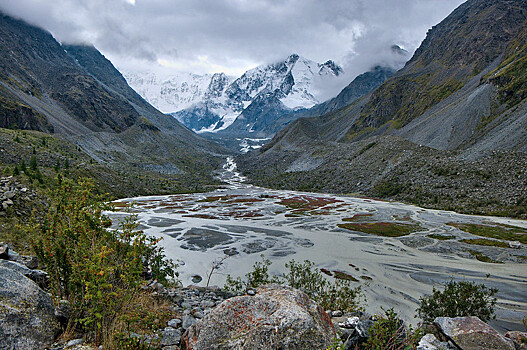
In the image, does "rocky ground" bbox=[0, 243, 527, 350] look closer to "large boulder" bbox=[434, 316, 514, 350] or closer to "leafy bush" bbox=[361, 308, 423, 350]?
"large boulder" bbox=[434, 316, 514, 350]

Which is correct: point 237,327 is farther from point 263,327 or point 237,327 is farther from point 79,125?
point 79,125

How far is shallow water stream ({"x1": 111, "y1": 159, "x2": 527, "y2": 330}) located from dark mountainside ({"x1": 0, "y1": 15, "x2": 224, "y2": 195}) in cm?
3554

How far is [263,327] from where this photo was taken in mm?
5848

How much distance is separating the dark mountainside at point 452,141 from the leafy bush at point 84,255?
7249cm

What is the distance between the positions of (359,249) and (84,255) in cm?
3899

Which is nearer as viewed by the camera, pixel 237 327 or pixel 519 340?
pixel 237 327

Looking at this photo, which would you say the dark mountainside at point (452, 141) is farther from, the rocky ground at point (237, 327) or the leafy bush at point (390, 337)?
the leafy bush at point (390, 337)

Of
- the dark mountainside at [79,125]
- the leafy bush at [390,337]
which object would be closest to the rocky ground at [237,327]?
the leafy bush at [390,337]

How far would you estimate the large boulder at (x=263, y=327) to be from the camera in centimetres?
567

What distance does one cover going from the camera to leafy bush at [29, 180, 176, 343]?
5.96 metres

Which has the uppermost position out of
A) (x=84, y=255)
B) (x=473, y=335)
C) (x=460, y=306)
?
(x=84, y=255)

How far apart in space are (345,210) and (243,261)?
41231 millimetres

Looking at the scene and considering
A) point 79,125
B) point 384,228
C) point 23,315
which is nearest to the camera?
point 23,315

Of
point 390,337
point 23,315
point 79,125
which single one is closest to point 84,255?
point 23,315
